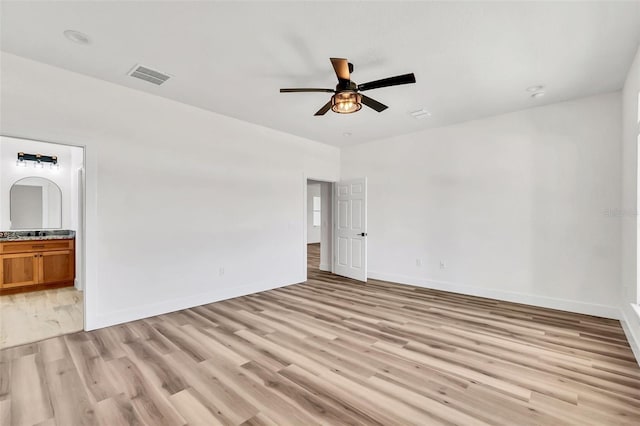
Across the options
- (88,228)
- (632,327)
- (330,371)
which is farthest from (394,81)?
(88,228)

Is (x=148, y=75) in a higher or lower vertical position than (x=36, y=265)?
higher

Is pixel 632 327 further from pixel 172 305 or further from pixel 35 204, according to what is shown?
pixel 35 204

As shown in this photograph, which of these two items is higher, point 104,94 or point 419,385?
point 104,94

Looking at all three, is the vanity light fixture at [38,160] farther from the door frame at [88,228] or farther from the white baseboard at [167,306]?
the white baseboard at [167,306]

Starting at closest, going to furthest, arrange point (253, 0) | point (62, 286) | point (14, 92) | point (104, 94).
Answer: point (253, 0) < point (14, 92) < point (104, 94) < point (62, 286)

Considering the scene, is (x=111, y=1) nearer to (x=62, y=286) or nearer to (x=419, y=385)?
(x=419, y=385)

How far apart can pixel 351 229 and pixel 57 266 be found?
563 cm

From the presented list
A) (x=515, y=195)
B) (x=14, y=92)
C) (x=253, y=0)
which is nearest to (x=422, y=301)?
(x=515, y=195)

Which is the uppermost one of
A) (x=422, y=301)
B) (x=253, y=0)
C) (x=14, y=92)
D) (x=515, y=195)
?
(x=253, y=0)

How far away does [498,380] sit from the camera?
2412mm

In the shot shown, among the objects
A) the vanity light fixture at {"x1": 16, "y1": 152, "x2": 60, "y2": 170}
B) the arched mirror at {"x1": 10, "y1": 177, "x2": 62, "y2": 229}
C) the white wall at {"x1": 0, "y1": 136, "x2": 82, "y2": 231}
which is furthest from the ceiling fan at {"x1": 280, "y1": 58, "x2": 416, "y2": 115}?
the arched mirror at {"x1": 10, "y1": 177, "x2": 62, "y2": 229}

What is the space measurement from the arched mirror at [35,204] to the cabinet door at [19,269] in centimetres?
105

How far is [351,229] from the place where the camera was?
6.34 m

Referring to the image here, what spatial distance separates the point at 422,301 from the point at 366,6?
159 inches
